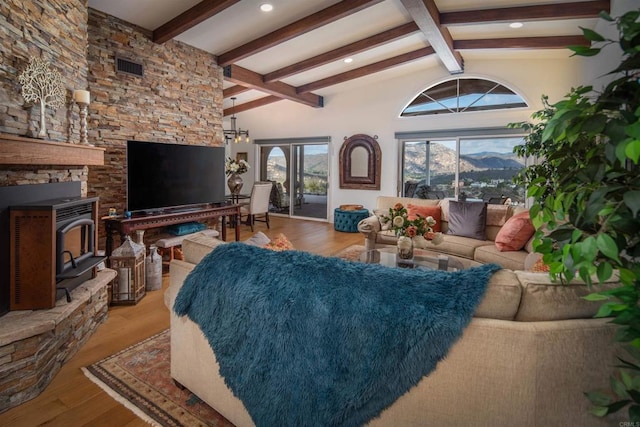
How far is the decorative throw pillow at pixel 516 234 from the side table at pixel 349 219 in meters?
3.45

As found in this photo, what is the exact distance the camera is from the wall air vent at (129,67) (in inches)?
161

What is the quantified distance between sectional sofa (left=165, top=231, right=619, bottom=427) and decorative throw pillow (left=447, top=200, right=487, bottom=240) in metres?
3.14

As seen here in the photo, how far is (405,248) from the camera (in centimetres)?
321

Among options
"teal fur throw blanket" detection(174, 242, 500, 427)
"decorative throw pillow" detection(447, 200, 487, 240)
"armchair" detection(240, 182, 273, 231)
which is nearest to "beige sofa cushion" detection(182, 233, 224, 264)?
"teal fur throw blanket" detection(174, 242, 500, 427)

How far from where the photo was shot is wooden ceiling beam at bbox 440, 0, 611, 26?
12.6 ft

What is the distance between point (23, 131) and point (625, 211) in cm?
320

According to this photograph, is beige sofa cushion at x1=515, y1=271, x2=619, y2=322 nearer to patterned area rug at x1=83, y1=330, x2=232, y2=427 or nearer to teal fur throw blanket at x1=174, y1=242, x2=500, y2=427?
teal fur throw blanket at x1=174, y1=242, x2=500, y2=427

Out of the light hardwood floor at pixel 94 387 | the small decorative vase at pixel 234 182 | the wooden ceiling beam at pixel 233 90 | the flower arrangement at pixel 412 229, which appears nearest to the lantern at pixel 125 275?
the light hardwood floor at pixel 94 387

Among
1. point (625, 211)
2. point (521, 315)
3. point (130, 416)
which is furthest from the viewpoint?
point (130, 416)

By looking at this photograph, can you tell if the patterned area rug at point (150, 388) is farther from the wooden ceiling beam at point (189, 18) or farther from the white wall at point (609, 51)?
the white wall at point (609, 51)

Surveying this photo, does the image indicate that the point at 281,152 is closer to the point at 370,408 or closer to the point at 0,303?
the point at 0,303

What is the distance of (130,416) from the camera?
71.2 inches

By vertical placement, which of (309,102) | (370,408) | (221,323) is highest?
(309,102)

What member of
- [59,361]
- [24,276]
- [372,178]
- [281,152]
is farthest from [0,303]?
[281,152]
